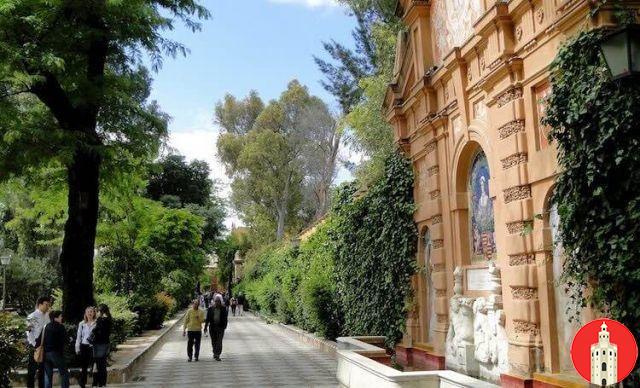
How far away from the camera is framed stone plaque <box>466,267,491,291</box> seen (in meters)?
10.8

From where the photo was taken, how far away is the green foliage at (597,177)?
6637mm

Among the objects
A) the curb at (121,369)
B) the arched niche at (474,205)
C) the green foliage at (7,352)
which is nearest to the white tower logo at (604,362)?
the arched niche at (474,205)

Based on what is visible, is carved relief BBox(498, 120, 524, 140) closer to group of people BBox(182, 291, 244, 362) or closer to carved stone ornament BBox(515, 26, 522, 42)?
carved stone ornament BBox(515, 26, 522, 42)

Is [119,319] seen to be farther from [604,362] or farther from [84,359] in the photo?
[604,362]

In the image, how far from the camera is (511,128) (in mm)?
9492

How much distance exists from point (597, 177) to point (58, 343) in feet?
27.7

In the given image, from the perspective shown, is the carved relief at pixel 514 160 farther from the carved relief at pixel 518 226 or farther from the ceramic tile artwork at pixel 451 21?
the ceramic tile artwork at pixel 451 21

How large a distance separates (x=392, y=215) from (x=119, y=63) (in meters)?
7.60

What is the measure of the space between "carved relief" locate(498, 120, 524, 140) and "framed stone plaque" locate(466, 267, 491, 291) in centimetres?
A: 242

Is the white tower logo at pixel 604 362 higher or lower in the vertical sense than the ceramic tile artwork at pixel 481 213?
lower

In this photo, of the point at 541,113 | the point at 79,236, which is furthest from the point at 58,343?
the point at 541,113

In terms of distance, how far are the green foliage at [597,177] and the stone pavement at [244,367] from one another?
669 cm

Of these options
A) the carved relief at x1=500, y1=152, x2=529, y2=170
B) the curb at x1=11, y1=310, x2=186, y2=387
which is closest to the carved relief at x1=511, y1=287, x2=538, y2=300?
the carved relief at x1=500, y1=152, x2=529, y2=170

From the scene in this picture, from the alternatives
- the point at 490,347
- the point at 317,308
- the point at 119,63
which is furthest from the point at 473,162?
the point at 317,308
